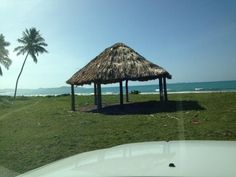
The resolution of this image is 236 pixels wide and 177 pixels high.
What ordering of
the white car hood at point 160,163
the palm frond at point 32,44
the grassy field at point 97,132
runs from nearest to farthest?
the white car hood at point 160,163, the grassy field at point 97,132, the palm frond at point 32,44

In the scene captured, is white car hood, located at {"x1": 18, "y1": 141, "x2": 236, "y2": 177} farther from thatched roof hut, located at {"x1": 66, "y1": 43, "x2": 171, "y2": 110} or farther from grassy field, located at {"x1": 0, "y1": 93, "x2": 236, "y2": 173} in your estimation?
thatched roof hut, located at {"x1": 66, "y1": 43, "x2": 171, "y2": 110}

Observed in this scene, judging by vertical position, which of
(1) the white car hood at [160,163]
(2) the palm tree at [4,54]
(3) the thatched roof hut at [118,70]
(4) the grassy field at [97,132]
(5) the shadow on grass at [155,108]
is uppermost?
(2) the palm tree at [4,54]

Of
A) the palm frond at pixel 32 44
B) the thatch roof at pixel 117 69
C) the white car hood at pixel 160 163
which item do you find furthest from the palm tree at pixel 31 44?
the white car hood at pixel 160 163

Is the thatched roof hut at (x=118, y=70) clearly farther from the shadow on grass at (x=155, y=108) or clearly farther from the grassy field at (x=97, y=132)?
the grassy field at (x=97, y=132)

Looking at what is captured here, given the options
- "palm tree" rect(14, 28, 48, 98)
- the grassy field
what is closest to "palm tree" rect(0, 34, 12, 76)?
"palm tree" rect(14, 28, 48, 98)

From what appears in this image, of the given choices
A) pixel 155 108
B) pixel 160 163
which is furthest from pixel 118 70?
pixel 160 163

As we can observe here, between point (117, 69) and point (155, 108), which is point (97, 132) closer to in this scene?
point (155, 108)

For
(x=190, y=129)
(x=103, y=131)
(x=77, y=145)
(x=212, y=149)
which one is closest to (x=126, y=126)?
(x=103, y=131)

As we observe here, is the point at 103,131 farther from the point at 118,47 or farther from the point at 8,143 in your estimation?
the point at 118,47

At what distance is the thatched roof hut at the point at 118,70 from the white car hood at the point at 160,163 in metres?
19.9

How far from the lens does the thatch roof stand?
934 inches

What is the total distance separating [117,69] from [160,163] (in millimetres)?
21391

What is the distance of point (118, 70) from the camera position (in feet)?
79.4

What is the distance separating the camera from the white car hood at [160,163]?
271 centimetres
